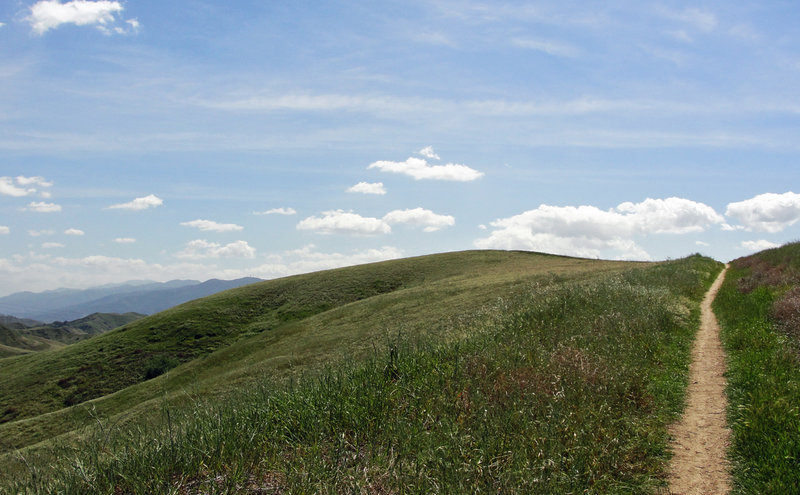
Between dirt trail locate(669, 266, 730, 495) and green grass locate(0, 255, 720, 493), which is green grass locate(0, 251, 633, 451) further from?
green grass locate(0, 255, 720, 493)

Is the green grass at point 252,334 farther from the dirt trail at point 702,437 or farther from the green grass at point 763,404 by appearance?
the dirt trail at point 702,437

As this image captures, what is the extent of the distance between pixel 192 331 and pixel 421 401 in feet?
219

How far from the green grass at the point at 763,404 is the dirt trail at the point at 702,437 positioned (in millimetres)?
180

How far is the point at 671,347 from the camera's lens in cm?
1273

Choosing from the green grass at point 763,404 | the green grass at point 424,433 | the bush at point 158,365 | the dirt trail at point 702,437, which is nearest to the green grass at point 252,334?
the bush at point 158,365

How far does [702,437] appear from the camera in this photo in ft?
23.9

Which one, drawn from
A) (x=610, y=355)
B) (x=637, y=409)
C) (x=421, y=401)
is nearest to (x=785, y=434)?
(x=637, y=409)

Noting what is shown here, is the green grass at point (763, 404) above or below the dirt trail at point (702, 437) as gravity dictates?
above

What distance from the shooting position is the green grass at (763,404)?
A: 577 centimetres

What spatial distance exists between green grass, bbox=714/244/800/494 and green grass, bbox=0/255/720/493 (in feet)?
3.21

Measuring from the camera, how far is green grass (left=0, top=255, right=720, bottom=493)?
546 cm

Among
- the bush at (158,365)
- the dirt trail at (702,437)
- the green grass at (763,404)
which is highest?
the green grass at (763,404)

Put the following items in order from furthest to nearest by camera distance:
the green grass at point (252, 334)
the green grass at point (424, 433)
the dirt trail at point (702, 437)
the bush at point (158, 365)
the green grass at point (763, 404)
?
the bush at point (158, 365)
the green grass at point (252, 334)
the dirt trail at point (702, 437)
the green grass at point (763, 404)
the green grass at point (424, 433)

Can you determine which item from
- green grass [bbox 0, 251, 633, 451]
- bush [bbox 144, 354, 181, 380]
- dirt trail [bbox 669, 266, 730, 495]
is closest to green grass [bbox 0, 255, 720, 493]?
dirt trail [bbox 669, 266, 730, 495]
